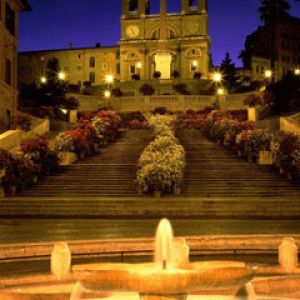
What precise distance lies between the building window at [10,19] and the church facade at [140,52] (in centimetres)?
5440

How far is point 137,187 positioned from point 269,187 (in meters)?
5.62

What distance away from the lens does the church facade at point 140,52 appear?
330 feet

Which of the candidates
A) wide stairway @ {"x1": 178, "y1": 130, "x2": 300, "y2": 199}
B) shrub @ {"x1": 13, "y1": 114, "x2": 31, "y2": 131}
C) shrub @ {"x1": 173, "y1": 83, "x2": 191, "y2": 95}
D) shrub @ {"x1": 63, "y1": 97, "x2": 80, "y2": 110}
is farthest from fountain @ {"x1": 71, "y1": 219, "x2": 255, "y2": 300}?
shrub @ {"x1": 173, "y1": 83, "x2": 191, "y2": 95}

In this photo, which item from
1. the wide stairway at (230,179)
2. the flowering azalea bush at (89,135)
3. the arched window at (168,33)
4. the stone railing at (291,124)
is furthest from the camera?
the arched window at (168,33)

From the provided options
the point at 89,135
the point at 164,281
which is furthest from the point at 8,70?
the point at 164,281

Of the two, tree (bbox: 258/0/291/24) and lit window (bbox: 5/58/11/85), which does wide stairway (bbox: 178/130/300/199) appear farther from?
tree (bbox: 258/0/291/24)

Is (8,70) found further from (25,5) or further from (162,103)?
(162,103)

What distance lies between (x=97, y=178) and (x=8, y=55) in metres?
16.4

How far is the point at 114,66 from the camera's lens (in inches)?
4350

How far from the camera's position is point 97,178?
91.7 feet

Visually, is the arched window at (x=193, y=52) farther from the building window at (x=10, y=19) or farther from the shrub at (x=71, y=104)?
the building window at (x=10, y=19)

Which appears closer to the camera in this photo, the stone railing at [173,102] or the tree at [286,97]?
the tree at [286,97]

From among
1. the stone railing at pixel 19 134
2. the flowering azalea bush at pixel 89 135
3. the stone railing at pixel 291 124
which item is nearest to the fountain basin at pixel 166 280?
the stone railing at pixel 19 134

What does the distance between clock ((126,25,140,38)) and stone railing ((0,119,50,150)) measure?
67.1 metres
